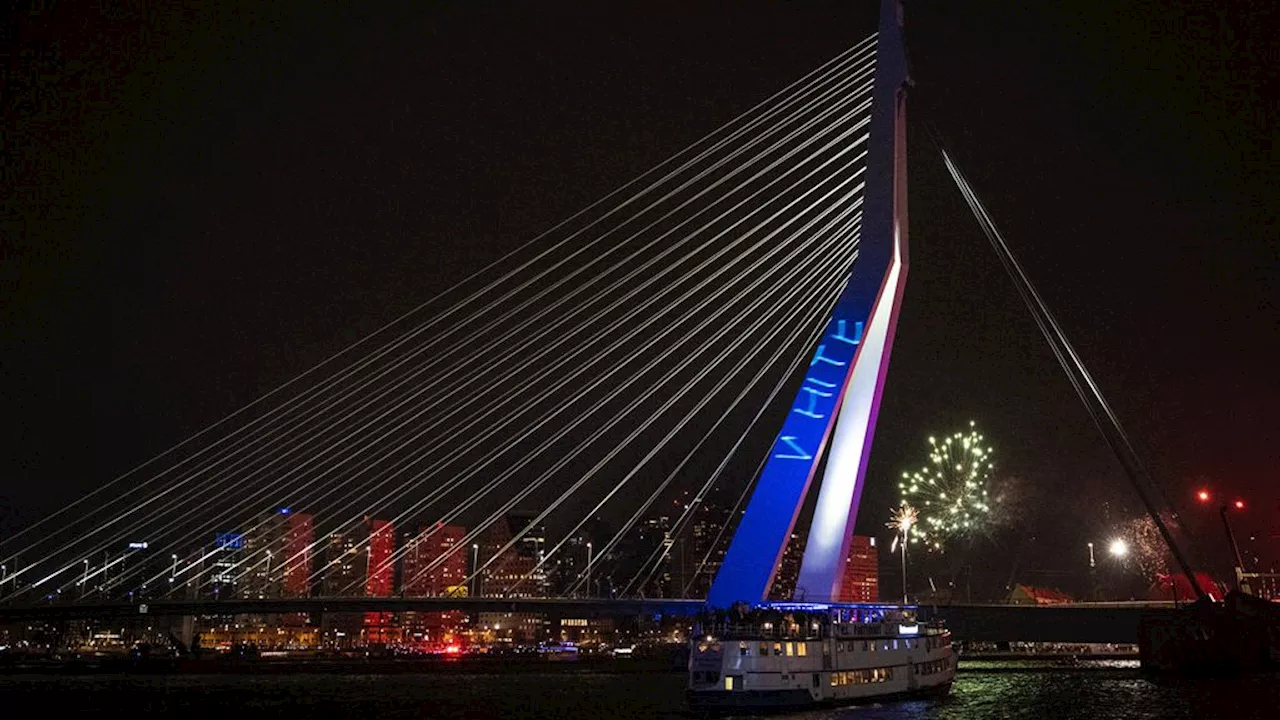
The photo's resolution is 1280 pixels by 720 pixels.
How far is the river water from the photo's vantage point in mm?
29031

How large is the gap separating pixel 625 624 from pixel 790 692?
80987mm

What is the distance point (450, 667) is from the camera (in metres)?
59.2

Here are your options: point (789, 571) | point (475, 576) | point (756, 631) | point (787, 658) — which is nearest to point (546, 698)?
point (787, 658)

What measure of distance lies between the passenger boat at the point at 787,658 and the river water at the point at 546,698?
2.53ft

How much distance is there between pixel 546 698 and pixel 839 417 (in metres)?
14.1

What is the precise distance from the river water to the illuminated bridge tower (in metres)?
3.74

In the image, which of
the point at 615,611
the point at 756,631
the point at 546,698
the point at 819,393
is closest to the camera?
the point at 819,393

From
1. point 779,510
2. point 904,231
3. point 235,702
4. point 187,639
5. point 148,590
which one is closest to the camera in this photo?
point 779,510

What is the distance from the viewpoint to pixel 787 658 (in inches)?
1110

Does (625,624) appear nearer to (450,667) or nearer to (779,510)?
(450,667)

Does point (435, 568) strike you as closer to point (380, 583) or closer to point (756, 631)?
point (380, 583)

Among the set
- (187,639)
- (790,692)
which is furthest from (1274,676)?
(187,639)

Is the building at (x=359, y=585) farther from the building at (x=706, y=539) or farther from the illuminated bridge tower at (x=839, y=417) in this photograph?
the illuminated bridge tower at (x=839, y=417)

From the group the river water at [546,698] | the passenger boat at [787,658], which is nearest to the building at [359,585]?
the river water at [546,698]
